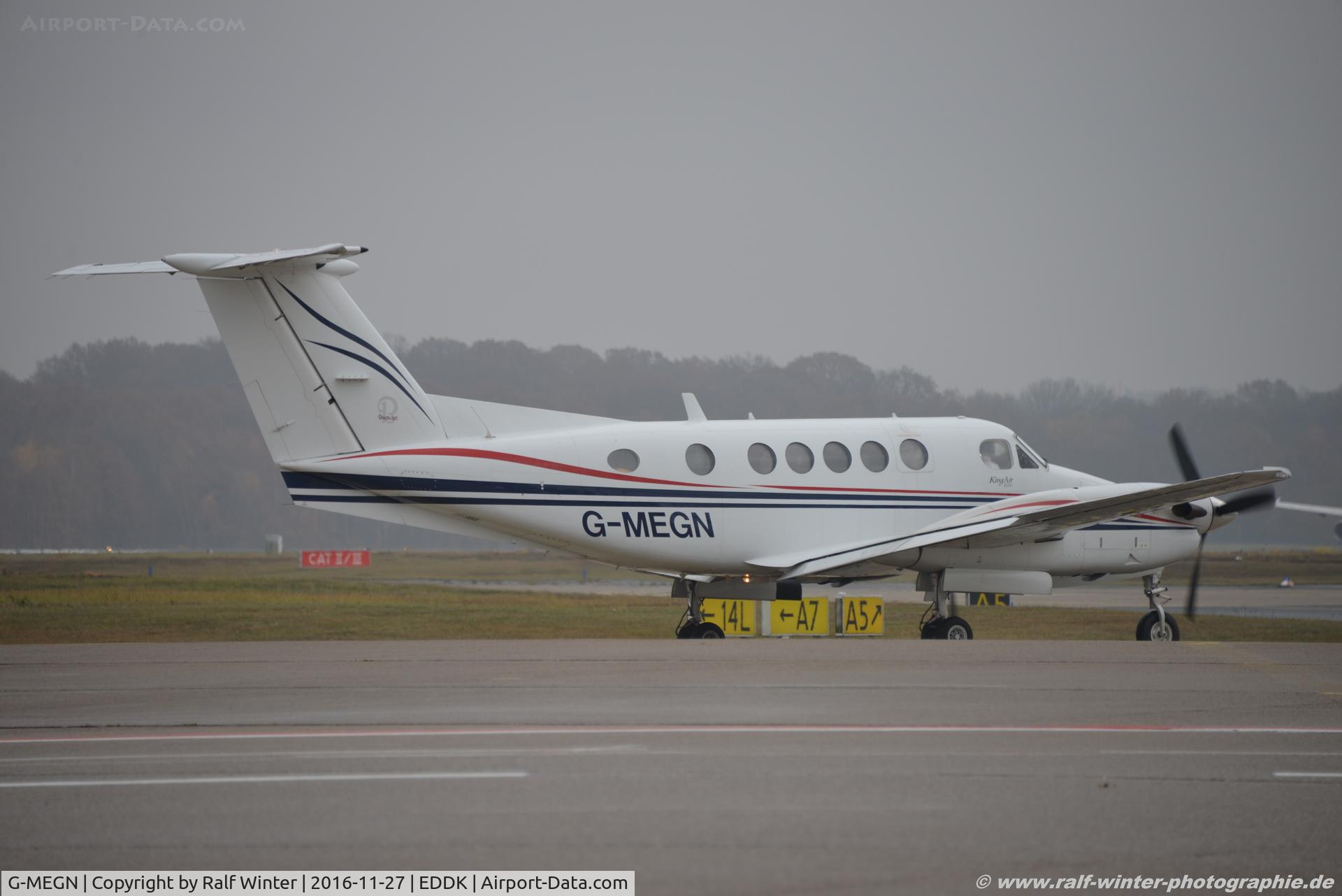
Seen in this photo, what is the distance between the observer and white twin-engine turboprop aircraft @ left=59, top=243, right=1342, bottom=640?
19078 millimetres

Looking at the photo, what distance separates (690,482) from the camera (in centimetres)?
2084

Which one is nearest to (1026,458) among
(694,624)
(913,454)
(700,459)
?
(913,454)

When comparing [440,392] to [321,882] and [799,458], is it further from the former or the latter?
[321,882]

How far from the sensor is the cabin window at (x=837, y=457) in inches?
854

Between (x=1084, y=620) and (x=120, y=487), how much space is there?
381 feet

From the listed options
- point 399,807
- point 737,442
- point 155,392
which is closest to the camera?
point 399,807

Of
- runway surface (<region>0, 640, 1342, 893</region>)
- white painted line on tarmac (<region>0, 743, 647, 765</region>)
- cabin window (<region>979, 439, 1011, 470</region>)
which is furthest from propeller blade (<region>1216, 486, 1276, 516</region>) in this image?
white painted line on tarmac (<region>0, 743, 647, 765</region>)

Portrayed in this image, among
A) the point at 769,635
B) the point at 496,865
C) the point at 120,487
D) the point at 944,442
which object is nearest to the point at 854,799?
the point at 496,865

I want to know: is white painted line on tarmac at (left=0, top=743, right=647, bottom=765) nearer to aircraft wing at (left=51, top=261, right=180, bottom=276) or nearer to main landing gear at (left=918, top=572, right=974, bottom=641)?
aircraft wing at (left=51, top=261, right=180, bottom=276)

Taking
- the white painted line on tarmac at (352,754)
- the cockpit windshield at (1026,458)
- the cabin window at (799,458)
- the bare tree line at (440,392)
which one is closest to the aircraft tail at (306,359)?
the cabin window at (799,458)

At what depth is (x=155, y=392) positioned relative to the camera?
144 metres

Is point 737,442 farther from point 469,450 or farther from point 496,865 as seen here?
point 496,865

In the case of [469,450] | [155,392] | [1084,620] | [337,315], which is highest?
[155,392]

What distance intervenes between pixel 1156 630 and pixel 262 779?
678 inches
